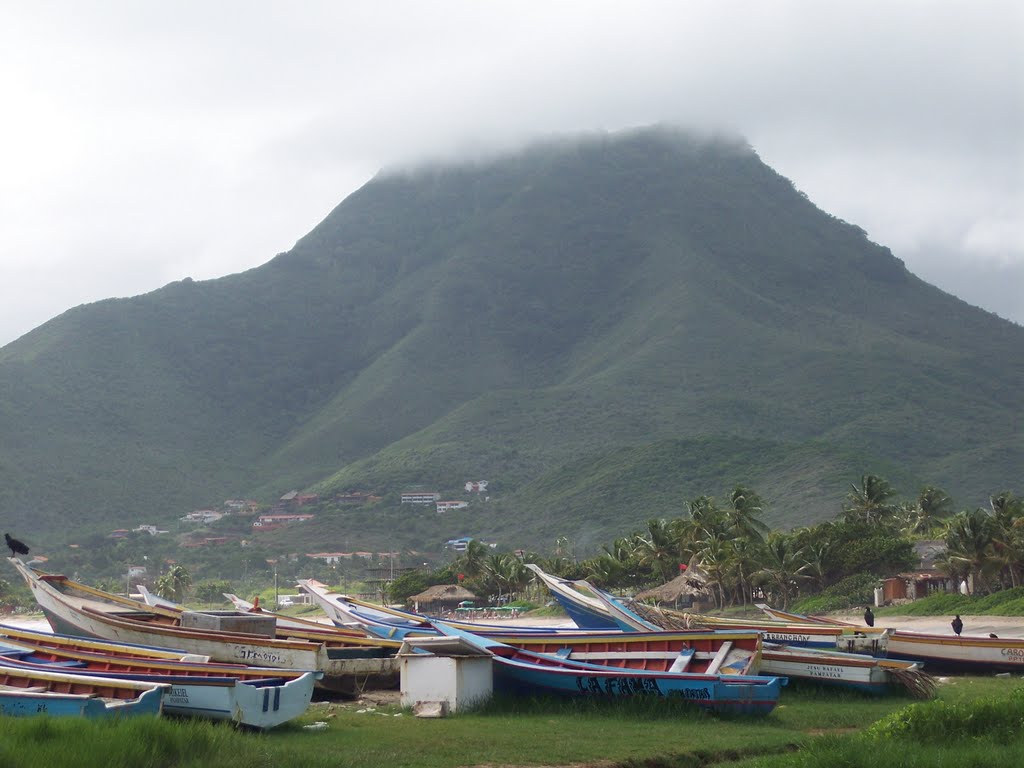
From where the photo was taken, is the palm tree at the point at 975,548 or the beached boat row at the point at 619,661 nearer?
the beached boat row at the point at 619,661

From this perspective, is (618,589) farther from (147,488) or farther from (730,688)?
(147,488)

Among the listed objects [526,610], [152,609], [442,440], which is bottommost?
[526,610]

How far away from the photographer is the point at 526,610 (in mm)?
60906

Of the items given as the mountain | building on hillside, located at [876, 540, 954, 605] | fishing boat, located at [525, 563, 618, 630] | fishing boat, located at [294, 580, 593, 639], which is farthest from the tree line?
the mountain

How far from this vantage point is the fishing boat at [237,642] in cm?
1875

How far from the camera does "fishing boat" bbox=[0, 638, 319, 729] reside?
14.6 m

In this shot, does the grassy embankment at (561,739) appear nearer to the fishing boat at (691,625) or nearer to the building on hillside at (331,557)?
the fishing boat at (691,625)

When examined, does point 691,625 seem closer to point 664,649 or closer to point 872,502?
point 664,649

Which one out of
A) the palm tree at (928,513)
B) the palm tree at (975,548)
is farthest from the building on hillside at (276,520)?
the palm tree at (975,548)

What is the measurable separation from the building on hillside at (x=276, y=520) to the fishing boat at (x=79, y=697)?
403ft

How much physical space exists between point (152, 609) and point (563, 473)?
366ft

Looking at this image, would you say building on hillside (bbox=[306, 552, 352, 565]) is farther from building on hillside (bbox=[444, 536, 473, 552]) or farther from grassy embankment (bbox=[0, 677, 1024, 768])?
grassy embankment (bbox=[0, 677, 1024, 768])

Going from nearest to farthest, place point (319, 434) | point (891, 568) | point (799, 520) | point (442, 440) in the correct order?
1. point (891, 568)
2. point (799, 520)
3. point (442, 440)
4. point (319, 434)

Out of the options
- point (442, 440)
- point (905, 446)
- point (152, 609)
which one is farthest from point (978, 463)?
point (152, 609)
